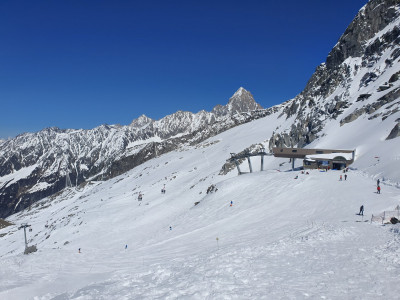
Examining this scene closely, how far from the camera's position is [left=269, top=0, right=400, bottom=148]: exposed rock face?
221 ft

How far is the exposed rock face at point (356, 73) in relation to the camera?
2650 inches

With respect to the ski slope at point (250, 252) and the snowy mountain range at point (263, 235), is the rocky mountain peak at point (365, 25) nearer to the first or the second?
the snowy mountain range at point (263, 235)

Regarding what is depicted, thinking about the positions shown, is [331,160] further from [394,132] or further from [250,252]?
[250,252]

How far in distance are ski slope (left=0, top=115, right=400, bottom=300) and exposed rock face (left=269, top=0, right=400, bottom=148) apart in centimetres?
2886

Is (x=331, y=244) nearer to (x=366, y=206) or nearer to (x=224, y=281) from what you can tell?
(x=224, y=281)

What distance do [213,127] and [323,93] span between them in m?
95.9

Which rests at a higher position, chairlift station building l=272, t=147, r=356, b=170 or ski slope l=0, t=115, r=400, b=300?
chairlift station building l=272, t=147, r=356, b=170

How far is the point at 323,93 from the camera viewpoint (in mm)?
83500

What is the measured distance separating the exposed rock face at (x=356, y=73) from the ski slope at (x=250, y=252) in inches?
1136

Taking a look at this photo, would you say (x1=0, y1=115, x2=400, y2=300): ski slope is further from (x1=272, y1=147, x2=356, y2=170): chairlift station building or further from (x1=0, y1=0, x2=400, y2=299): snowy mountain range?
(x1=272, y1=147, x2=356, y2=170): chairlift station building

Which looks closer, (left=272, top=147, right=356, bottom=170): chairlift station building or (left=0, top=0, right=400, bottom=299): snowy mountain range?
(left=0, top=0, right=400, bottom=299): snowy mountain range

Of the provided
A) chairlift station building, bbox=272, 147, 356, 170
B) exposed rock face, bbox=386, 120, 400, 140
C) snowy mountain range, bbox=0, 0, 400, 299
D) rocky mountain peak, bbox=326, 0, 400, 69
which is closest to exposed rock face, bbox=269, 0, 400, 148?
rocky mountain peak, bbox=326, 0, 400, 69

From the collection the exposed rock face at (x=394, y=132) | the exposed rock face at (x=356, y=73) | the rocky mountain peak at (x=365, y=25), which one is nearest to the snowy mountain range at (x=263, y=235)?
the exposed rock face at (x=394, y=132)

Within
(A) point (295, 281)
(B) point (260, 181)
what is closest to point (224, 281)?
(A) point (295, 281)
